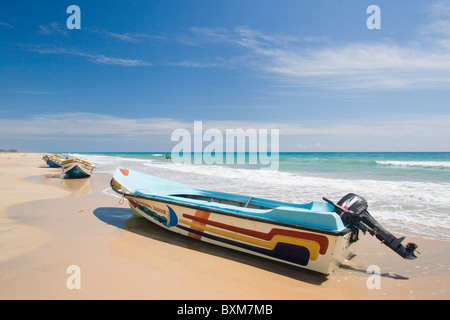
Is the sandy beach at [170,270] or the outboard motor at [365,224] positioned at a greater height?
the outboard motor at [365,224]

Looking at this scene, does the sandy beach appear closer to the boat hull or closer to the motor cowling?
the boat hull

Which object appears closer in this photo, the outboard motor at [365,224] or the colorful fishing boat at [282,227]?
the colorful fishing boat at [282,227]

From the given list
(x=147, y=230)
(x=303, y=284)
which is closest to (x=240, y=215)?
(x=303, y=284)

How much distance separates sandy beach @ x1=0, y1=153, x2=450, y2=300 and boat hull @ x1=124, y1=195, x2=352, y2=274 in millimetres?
193

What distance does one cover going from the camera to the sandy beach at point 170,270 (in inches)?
122

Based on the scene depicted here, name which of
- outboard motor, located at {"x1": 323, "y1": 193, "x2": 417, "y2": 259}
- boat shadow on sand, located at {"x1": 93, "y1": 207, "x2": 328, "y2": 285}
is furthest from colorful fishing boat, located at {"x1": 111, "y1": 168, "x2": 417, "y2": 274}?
boat shadow on sand, located at {"x1": 93, "y1": 207, "x2": 328, "y2": 285}

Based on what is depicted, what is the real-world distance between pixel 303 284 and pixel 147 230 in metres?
3.21

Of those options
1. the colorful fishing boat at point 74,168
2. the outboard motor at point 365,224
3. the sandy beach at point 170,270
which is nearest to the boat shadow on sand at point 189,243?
the sandy beach at point 170,270

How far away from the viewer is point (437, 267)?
3883 millimetres

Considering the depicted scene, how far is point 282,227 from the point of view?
368 cm

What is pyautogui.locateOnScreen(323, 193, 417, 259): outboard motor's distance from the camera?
3660mm

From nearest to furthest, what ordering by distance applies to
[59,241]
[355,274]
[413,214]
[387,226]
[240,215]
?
1. [355,274]
2. [240,215]
3. [59,241]
4. [387,226]
5. [413,214]

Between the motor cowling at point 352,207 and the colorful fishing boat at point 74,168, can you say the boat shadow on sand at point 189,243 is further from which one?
the colorful fishing boat at point 74,168
